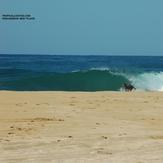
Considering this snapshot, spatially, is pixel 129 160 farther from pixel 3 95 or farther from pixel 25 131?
pixel 3 95

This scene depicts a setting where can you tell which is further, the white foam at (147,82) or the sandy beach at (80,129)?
the white foam at (147,82)

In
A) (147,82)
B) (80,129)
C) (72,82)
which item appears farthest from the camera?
(147,82)

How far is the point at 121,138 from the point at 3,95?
653cm

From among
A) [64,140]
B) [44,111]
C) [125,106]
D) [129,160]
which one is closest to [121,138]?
[64,140]

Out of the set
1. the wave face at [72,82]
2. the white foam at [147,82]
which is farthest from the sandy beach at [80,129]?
the white foam at [147,82]

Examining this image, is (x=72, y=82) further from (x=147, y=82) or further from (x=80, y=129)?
(x=80, y=129)

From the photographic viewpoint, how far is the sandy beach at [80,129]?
23.8 ft

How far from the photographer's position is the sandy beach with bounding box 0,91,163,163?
7.25m

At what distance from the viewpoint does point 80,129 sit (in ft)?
30.4

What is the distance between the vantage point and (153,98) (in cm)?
1478

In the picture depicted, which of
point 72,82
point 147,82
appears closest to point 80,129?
point 72,82

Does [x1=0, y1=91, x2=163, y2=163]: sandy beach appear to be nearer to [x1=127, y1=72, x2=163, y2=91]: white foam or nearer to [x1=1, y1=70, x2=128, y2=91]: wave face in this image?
[x1=1, y1=70, x2=128, y2=91]: wave face

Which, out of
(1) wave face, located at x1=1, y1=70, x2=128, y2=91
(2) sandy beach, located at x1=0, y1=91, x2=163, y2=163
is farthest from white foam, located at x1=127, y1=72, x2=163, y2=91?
(2) sandy beach, located at x1=0, y1=91, x2=163, y2=163

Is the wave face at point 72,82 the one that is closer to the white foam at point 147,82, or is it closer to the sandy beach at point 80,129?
the white foam at point 147,82
